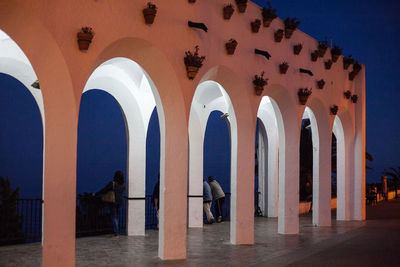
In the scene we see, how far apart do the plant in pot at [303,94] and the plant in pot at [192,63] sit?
476cm

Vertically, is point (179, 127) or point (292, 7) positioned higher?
point (292, 7)

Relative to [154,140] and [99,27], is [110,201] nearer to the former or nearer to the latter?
[99,27]

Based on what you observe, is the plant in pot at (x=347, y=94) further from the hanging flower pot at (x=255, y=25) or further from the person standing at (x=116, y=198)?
the person standing at (x=116, y=198)

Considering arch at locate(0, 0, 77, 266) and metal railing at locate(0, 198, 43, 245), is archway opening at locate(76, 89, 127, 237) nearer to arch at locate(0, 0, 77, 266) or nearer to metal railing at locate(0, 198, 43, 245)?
metal railing at locate(0, 198, 43, 245)

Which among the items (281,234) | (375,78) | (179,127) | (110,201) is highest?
(375,78)

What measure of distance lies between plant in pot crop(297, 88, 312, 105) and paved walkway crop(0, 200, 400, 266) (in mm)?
3801

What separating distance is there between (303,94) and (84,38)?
7.84 m

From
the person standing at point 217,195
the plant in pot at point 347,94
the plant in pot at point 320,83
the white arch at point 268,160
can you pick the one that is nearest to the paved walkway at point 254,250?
the person standing at point 217,195

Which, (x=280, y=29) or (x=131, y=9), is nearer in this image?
(x=131, y=9)

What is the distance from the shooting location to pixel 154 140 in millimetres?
52625

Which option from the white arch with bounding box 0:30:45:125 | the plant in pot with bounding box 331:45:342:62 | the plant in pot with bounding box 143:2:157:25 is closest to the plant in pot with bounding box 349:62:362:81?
the plant in pot with bounding box 331:45:342:62

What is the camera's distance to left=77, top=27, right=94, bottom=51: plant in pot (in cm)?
788

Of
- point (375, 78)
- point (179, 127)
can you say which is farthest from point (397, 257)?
point (375, 78)

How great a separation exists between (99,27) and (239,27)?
4.58m
